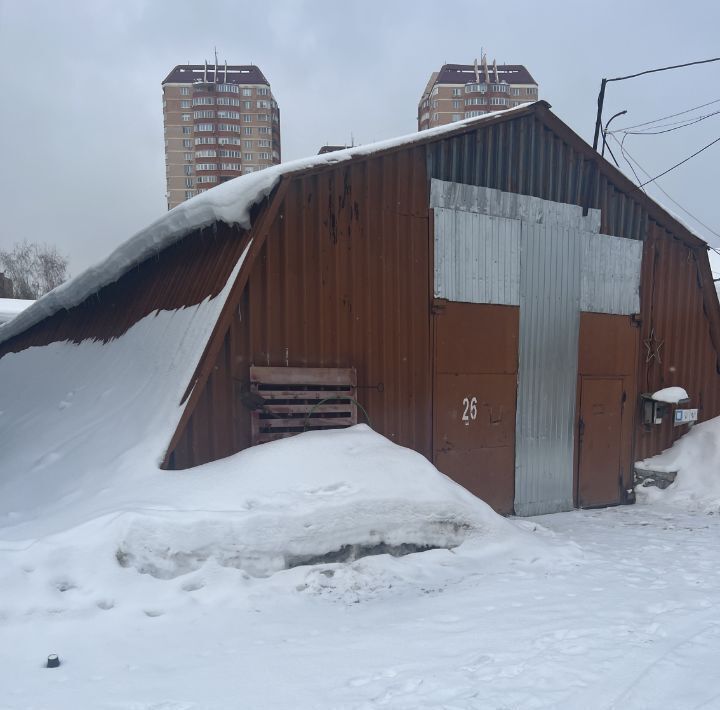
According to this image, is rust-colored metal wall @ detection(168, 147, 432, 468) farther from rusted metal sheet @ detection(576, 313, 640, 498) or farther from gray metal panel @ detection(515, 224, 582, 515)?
rusted metal sheet @ detection(576, 313, 640, 498)

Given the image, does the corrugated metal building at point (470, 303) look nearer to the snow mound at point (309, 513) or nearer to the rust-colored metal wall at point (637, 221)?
the rust-colored metal wall at point (637, 221)

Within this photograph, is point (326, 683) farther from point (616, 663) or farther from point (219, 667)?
point (616, 663)

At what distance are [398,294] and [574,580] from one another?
3.36 m

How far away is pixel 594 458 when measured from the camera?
812cm

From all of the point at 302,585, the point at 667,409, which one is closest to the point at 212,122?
the point at 667,409

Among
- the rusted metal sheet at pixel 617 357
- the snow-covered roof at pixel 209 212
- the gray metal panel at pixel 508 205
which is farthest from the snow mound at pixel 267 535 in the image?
the rusted metal sheet at pixel 617 357

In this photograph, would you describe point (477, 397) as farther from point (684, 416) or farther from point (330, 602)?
point (684, 416)

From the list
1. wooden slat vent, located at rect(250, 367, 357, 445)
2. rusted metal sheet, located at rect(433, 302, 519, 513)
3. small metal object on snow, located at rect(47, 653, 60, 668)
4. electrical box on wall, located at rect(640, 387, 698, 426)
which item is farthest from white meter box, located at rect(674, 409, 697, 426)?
small metal object on snow, located at rect(47, 653, 60, 668)

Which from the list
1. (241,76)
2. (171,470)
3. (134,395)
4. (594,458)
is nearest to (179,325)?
(134,395)

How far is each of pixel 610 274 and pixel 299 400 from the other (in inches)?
201

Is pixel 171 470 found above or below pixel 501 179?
below

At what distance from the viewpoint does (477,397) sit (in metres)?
6.99

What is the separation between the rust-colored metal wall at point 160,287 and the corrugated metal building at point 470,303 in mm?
36

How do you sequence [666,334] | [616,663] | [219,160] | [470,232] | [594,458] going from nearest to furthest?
[616,663] → [470,232] → [594,458] → [666,334] → [219,160]
